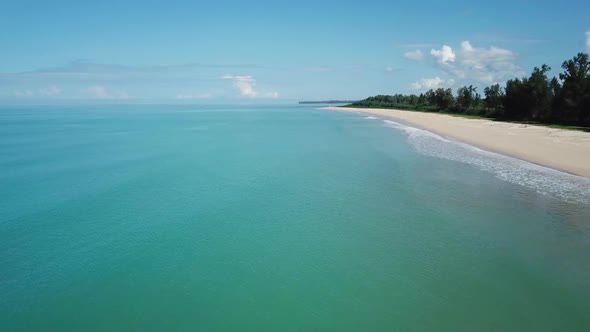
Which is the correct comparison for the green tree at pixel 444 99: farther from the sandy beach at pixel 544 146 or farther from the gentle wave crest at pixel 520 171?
the gentle wave crest at pixel 520 171

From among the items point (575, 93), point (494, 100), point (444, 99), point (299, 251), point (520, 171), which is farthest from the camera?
point (444, 99)

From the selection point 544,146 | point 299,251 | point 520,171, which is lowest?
point 299,251

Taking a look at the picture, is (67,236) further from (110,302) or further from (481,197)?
(481,197)

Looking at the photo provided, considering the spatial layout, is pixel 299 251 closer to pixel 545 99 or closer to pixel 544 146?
pixel 544 146

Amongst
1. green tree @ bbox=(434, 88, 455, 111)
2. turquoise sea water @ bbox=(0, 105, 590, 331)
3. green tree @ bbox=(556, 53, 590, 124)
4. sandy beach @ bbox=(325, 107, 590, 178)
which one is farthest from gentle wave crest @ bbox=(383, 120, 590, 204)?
green tree @ bbox=(434, 88, 455, 111)

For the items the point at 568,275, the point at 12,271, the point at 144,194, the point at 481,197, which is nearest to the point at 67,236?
the point at 12,271

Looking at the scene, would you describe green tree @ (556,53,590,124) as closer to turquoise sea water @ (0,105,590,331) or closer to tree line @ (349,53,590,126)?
tree line @ (349,53,590,126)

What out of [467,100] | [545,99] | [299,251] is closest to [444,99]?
[467,100]
